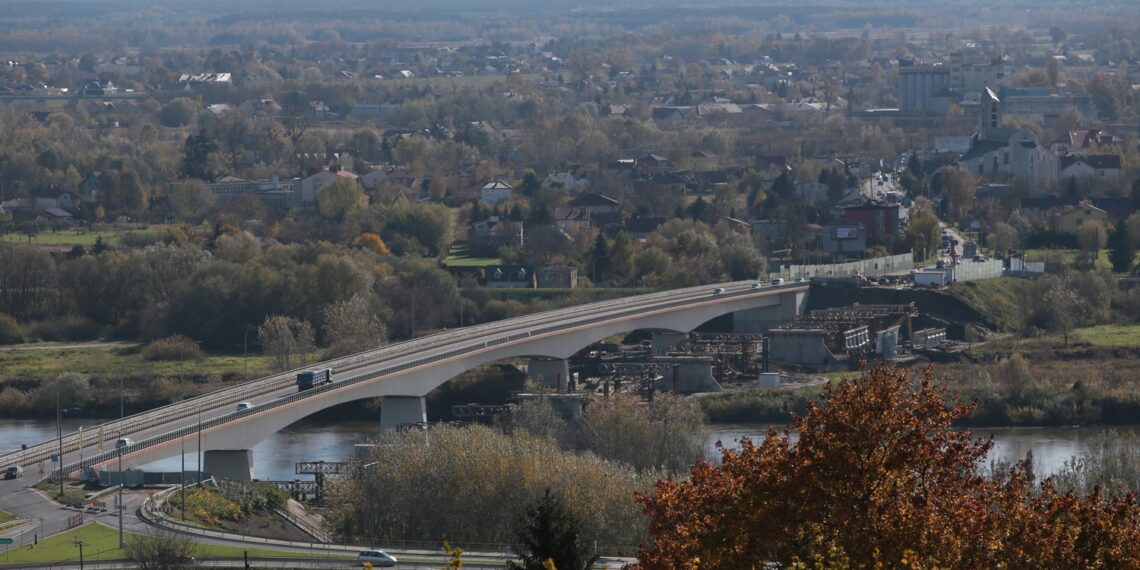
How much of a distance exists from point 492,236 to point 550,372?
12.7 meters

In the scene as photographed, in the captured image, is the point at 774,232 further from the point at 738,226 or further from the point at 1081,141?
the point at 1081,141

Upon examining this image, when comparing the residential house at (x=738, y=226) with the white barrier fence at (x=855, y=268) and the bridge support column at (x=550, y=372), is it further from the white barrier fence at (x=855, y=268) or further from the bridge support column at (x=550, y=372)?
the bridge support column at (x=550, y=372)

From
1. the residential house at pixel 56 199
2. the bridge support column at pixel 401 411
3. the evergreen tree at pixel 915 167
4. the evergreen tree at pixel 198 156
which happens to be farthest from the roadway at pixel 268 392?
the evergreen tree at pixel 198 156

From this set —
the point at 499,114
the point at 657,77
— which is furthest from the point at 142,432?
the point at 657,77

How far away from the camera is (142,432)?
21312 millimetres

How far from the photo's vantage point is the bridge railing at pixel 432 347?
69.2ft

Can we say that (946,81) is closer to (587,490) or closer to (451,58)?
(451,58)

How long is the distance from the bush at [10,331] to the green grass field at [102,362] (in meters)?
0.55

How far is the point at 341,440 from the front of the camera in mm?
26094

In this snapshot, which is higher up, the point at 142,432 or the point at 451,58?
the point at 142,432

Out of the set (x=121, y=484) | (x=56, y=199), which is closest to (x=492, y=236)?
(x=56, y=199)

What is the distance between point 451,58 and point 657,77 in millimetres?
21467

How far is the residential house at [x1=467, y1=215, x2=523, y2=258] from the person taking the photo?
41562 mm

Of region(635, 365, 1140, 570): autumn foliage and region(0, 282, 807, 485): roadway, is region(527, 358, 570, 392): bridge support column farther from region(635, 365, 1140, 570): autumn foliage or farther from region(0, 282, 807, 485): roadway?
region(635, 365, 1140, 570): autumn foliage
